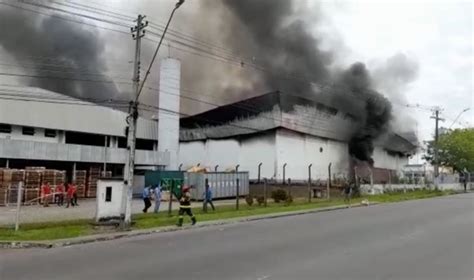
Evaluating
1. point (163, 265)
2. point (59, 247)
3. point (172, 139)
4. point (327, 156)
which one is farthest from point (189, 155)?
point (163, 265)

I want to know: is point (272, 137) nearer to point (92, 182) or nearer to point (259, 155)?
point (259, 155)

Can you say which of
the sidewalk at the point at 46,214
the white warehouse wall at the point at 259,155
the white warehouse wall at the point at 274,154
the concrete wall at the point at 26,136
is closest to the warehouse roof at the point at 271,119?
the white warehouse wall at the point at 274,154

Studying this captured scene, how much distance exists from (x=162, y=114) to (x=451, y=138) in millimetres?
43326

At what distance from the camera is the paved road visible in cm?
855

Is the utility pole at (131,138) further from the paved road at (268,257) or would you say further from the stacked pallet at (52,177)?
the stacked pallet at (52,177)

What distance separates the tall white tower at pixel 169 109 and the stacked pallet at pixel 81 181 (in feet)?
40.8

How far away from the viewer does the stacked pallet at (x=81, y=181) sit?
43406 millimetres

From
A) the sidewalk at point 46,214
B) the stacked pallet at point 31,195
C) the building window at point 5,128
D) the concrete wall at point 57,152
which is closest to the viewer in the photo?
the sidewalk at point 46,214

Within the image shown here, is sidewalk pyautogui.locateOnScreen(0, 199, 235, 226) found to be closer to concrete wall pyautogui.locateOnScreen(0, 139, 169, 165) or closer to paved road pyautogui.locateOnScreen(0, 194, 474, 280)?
paved road pyautogui.locateOnScreen(0, 194, 474, 280)

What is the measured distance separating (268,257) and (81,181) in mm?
36480

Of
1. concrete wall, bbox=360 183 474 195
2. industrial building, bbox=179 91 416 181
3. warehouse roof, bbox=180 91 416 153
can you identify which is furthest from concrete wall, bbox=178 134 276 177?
concrete wall, bbox=360 183 474 195

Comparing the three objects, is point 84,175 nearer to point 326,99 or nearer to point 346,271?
point 326,99

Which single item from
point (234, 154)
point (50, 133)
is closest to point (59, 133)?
point (50, 133)

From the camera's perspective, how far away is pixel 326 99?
5522 cm
